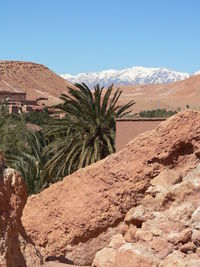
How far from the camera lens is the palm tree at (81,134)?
15.4m

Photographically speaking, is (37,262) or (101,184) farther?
(101,184)

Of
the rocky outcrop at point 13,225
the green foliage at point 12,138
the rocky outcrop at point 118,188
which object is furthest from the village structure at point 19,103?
the rocky outcrop at point 13,225

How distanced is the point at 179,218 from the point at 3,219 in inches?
95.7

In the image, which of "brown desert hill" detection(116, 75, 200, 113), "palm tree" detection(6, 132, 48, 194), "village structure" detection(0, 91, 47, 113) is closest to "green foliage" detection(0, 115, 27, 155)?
"palm tree" detection(6, 132, 48, 194)

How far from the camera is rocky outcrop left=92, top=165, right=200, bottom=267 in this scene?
22.6ft

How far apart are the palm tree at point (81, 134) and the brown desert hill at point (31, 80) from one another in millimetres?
71085

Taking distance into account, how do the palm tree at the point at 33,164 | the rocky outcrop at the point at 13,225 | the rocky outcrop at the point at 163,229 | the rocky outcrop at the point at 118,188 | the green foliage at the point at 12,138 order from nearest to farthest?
the rocky outcrop at the point at 13,225 < the rocky outcrop at the point at 163,229 < the rocky outcrop at the point at 118,188 < the palm tree at the point at 33,164 < the green foliage at the point at 12,138

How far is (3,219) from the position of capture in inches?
225

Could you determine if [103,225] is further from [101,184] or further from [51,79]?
[51,79]

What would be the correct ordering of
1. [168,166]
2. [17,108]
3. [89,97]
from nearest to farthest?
[168,166] → [89,97] → [17,108]

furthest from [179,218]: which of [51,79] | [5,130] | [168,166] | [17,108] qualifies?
[51,79]

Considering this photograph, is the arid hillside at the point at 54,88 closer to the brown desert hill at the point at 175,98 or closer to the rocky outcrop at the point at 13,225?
the brown desert hill at the point at 175,98

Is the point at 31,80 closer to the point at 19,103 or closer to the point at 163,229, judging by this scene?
the point at 19,103


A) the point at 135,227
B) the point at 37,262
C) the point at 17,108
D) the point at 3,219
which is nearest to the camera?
the point at 3,219
